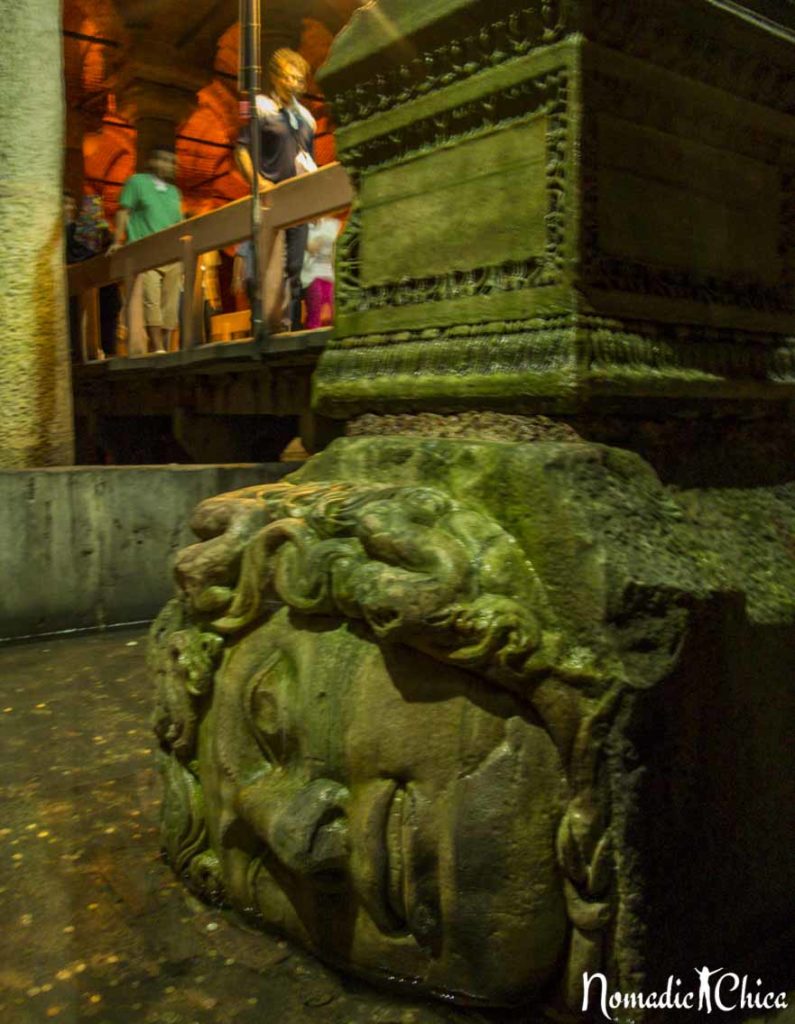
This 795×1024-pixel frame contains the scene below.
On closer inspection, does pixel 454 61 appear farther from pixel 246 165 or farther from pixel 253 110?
pixel 246 165

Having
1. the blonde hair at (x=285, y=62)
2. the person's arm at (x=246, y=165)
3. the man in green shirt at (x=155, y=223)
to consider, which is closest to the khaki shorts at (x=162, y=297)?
the man in green shirt at (x=155, y=223)

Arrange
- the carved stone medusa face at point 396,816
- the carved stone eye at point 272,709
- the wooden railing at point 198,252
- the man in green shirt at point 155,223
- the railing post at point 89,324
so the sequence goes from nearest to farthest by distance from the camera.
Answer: the carved stone medusa face at point 396,816 < the carved stone eye at point 272,709 < the wooden railing at point 198,252 < the man in green shirt at point 155,223 < the railing post at point 89,324

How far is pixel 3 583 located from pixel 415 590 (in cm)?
319

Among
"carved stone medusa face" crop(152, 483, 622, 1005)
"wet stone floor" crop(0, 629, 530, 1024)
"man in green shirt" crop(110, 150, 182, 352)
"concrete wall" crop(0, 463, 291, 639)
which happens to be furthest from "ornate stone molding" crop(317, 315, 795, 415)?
"man in green shirt" crop(110, 150, 182, 352)

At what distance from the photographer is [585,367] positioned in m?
1.70

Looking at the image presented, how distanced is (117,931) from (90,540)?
9.46ft

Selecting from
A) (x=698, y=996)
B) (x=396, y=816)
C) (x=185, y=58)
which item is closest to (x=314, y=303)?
(x=396, y=816)

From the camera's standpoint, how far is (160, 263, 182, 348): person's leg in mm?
7668

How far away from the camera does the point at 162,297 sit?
7.81 meters

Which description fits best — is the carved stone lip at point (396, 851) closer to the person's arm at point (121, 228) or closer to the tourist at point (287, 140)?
the tourist at point (287, 140)

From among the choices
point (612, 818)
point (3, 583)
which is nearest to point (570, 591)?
point (612, 818)

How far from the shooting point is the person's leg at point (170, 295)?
302 inches

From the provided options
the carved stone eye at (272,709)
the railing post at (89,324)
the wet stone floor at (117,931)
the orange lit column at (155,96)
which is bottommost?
the wet stone floor at (117,931)

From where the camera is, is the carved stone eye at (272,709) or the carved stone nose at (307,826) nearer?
the carved stone nose at (307,826)
